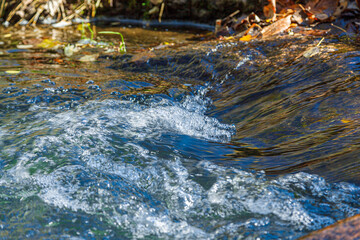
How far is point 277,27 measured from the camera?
4102 mm

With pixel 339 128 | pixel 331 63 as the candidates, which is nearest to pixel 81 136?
pixel 339 128

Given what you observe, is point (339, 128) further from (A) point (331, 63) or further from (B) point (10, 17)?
(B) point (10, 17)

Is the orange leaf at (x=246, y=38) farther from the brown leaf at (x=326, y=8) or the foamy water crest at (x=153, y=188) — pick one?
the foamy water crest at (x=153, y=188)

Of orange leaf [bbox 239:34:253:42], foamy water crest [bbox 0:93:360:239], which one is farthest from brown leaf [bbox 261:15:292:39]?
foamy water crest [bbox 0:93:360:239]

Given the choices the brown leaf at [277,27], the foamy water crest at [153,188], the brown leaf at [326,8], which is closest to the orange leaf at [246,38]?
the brown leaf at [277,27]

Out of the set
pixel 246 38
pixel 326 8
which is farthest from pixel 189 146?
pixel 326 8

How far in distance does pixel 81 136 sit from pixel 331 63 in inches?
85.1

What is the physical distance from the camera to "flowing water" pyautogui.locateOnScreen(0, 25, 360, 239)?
1.60m

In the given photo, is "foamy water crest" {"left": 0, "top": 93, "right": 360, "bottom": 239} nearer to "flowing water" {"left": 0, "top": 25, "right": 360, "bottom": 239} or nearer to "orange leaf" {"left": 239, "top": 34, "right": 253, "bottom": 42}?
"flowing water" {"left": 0, "top": 25, "right": 360, "bottom": 239}

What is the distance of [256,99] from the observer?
2.92 meters

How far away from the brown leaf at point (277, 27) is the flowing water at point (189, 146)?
382mm

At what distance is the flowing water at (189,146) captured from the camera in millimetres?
1601

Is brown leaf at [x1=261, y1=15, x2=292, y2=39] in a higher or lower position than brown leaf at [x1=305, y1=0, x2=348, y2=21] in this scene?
lower

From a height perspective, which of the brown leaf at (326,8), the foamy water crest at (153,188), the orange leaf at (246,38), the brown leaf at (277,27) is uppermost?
the brown leaf at (326,8)
